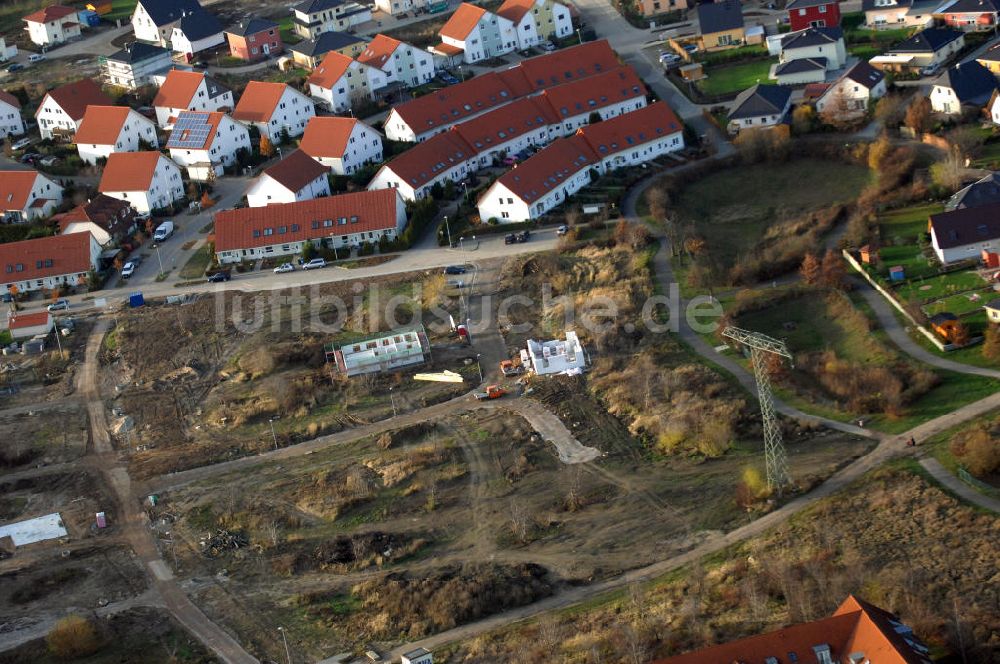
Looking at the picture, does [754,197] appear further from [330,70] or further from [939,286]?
[330,70]

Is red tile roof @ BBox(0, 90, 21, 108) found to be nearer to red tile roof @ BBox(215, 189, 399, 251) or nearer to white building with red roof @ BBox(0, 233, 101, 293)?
white building with red roof @ BBox(0, 233, 101, 293)

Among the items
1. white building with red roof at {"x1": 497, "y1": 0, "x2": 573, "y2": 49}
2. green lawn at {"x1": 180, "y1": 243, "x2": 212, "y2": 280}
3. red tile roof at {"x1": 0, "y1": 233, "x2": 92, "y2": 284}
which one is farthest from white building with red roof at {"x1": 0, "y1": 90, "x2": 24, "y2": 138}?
white building with red roof at {"x1": 497, "y1": 0, "x2": 573, "y2": 49}

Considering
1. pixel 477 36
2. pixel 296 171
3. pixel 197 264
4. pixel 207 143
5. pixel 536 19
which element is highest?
pixel 207 143

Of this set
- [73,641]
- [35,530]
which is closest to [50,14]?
[35,530]

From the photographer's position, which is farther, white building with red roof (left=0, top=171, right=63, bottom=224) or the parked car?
white building with red roof (left=0, top=171, right=63, bottom=224)

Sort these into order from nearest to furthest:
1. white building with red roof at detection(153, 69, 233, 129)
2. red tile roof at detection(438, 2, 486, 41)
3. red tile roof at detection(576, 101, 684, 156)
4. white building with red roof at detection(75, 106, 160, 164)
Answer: red tile roof at detection(576, 101, 684, 156), white building with red roof at detection(75, 106, 160, 164), white building with red roof at detection(153, 69, 233, 129), red tile roof at detection(438, 2, 486, 41)

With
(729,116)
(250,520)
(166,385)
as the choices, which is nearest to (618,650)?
(250,520)

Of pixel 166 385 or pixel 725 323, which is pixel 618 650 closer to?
pixel 725 323
